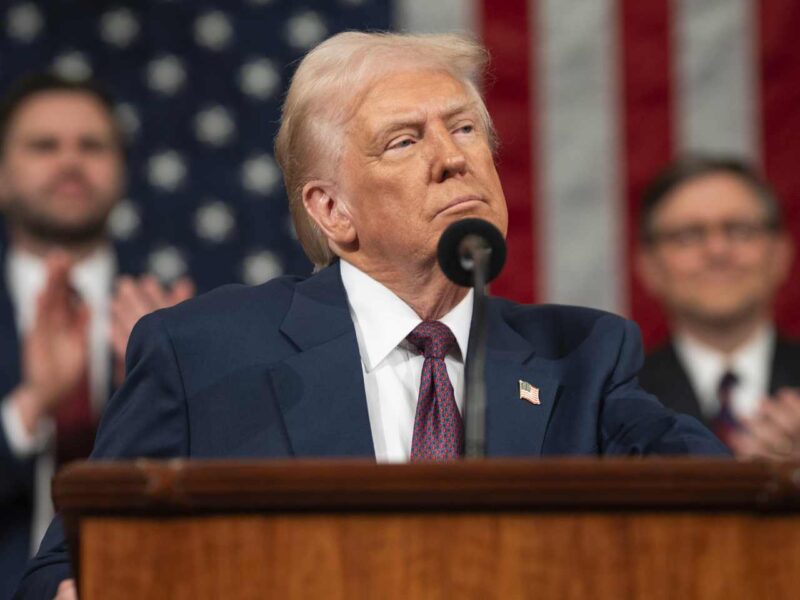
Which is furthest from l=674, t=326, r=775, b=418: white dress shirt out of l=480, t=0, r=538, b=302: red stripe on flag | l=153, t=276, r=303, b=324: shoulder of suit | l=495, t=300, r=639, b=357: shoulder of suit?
l=153, t=276, r=303, b=324: shoulder of suit

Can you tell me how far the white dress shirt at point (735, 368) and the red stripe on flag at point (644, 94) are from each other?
0.48 m

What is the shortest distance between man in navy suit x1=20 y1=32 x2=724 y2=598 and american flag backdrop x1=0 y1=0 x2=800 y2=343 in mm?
1878

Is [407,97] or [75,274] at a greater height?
[407,97]

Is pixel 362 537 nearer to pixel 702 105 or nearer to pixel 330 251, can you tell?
pixel 330 251

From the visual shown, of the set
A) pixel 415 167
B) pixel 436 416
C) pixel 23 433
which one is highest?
pixel 415 167

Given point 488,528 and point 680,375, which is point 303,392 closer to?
point 488,528

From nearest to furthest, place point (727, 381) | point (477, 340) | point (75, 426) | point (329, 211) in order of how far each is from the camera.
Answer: point (477, 340), point (329, 211), point (75, 426), point (727, 381)

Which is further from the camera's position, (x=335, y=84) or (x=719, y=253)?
(x=719, y=253)

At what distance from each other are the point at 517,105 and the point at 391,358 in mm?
2410

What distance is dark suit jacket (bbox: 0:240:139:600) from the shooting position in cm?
338

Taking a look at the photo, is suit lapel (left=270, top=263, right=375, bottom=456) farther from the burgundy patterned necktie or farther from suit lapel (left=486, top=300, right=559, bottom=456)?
suit lapel (left=486, top=300, right=559, bottom=456)

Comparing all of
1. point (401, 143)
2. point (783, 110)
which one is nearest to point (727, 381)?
point (783, 110)

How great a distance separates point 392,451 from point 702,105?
267 centimetres

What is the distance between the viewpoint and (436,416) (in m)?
2.11
